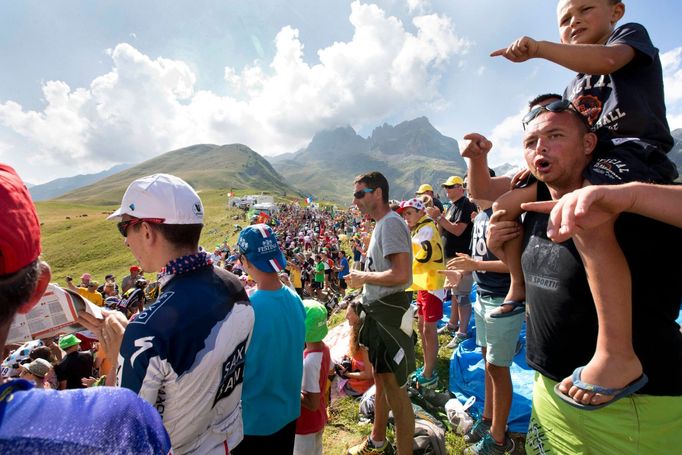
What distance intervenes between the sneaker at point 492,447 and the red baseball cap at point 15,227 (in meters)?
4.13

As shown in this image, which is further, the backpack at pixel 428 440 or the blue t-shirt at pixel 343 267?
the blue t-shirt at pixel 343 267

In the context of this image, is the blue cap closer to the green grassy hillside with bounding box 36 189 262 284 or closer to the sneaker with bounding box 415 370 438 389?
the sneaker with bounding box 415 370 438 389

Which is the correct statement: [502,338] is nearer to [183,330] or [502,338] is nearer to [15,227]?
[183,330]

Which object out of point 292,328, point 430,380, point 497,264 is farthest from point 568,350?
point 430,380

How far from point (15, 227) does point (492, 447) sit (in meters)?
4.22

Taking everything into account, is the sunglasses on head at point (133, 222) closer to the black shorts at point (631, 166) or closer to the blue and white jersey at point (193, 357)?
the blue and white jersey at point (193, 357)

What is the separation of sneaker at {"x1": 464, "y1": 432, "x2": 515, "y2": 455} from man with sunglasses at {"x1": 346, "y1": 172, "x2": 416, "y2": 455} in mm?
→ 812

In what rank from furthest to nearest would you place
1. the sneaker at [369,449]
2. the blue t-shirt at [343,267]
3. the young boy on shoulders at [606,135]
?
the blue t-shirt at [343,267]
the sneaker at [369,449]
the young boy on shoulders at [606,135]

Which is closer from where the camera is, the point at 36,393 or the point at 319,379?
the point at 36,393

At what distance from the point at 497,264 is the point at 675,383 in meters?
1.77

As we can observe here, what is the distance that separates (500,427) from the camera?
326cm

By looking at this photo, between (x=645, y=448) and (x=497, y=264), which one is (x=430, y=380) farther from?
(x=645, y=448)

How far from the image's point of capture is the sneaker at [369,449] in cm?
362

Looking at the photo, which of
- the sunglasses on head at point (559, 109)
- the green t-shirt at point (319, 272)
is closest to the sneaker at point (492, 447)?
the sunglasses on head at point (559, 109)
